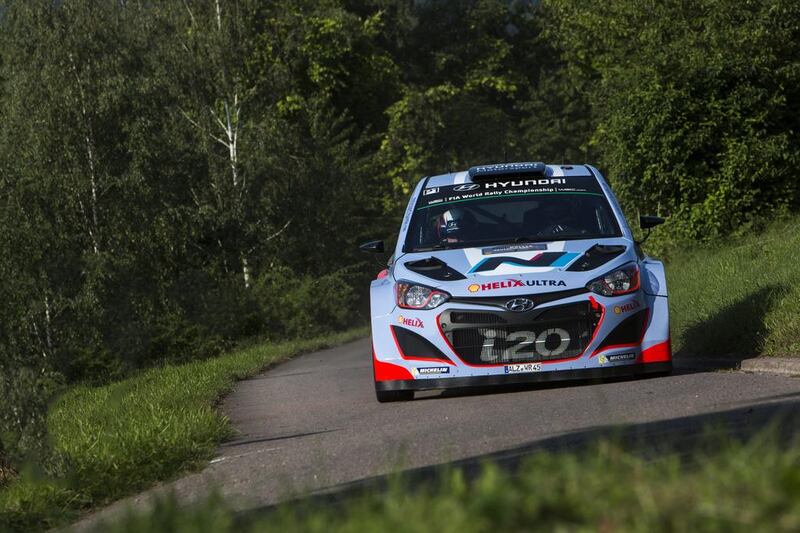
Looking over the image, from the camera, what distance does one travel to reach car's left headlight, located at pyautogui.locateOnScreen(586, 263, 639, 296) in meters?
10.9

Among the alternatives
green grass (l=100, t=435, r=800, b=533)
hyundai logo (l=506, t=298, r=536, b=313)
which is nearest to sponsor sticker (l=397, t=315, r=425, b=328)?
hyundai logo (l=506, t=298, r=536, b=313)

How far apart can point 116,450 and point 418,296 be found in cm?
305

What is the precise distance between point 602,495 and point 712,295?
12456 millimetres

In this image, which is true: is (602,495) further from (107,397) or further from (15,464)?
(107,397)

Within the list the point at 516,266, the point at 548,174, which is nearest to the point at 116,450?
the point at 516,266

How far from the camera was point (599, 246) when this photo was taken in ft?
37.6

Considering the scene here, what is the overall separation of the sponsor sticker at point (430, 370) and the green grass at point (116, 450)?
1.58 metres

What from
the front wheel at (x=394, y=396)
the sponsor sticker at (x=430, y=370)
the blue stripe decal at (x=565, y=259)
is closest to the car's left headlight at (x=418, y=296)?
the sponsor sticker at (x=430, y=370)

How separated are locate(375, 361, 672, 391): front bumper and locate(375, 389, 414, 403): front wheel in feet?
0.80

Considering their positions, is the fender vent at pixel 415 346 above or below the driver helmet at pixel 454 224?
below

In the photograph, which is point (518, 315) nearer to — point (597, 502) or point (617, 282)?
point (617, 282)

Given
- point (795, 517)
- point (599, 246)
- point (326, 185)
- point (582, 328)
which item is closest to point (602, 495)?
point (795, 517)

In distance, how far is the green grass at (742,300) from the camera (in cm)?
1243

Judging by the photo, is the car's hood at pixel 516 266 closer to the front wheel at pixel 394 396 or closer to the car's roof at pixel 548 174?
the front wheel at pixel 394 396
